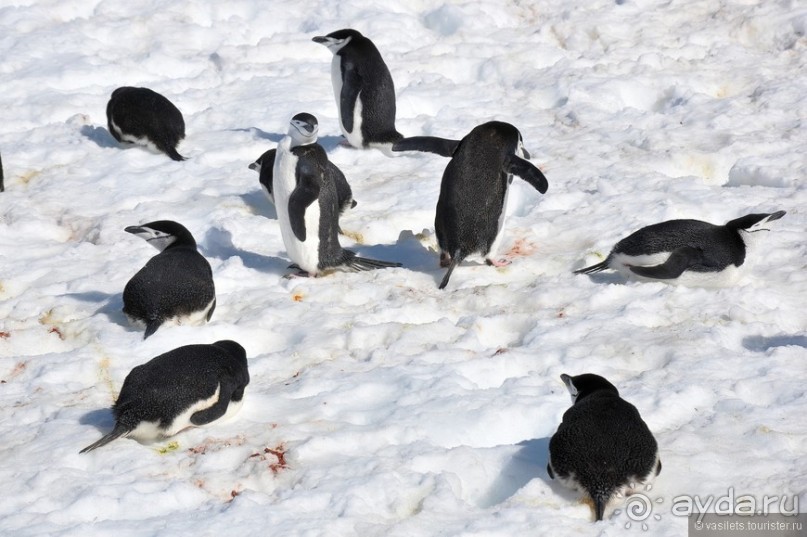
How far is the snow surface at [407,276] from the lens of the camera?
3.62 m

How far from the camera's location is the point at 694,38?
9.16 metres

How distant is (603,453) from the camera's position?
341 cm

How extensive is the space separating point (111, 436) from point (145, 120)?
13.3 ft

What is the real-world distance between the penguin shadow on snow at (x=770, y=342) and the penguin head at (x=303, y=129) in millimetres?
2571

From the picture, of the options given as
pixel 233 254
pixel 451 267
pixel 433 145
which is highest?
pixel 433 145

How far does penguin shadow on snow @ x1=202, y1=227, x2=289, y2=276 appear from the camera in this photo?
5984 millimetres

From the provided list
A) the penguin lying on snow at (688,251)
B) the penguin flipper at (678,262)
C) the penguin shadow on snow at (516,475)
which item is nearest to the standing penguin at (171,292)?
the penguin shadow on snow at (516,475)

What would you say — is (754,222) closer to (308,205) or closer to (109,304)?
(308,205)

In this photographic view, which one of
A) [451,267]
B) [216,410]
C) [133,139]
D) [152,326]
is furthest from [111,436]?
[133,139]

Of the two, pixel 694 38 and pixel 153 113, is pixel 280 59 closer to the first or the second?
pixel 153 113

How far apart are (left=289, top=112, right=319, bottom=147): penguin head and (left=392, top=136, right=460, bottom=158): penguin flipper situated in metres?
0.75

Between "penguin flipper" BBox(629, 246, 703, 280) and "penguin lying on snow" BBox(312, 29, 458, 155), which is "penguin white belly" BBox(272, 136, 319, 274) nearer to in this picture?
"penguin lying on snow" BBox(312, 29, 458, 155)

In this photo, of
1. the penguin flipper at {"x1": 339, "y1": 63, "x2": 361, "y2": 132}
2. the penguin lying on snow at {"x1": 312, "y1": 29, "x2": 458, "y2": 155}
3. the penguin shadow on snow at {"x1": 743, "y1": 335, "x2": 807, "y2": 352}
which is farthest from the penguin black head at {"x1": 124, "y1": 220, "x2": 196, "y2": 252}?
the penguin shadow on snow at {"x1": 743, "y1": 335, "x2": 807, "y2": 352}

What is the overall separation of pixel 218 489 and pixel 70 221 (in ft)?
11.1
